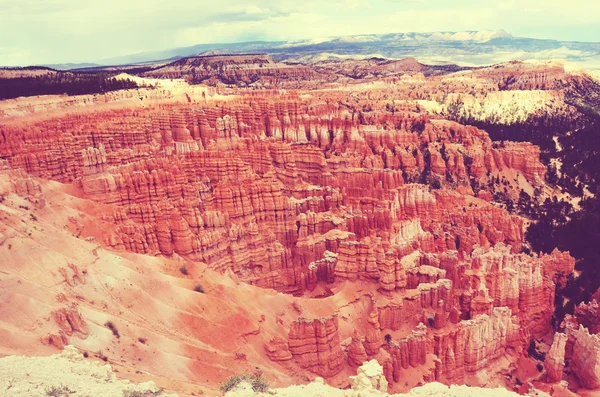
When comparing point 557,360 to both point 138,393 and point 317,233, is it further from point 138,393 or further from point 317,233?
point 138,393

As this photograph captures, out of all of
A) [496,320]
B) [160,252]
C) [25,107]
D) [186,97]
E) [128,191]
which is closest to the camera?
[496,320]

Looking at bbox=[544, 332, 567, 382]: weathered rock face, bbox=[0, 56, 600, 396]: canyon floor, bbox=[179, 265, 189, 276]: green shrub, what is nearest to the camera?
bbox=[0, 56, 600, 396]: canyon floor

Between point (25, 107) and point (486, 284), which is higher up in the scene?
point (25, 107)

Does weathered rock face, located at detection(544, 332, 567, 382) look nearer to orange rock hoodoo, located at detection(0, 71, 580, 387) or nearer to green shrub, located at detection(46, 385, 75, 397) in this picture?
orange rock hoodoo, located at detection(0, 71, 580, 387)

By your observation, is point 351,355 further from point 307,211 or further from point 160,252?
point 307,211

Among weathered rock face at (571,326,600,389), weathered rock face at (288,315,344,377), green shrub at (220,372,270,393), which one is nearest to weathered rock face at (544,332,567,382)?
weathered rock face at (571,326,600,389)

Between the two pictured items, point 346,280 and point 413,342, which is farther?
point 346,280

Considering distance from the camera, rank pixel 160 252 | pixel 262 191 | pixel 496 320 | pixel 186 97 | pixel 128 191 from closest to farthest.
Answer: pixel 496 320 < pixel 160 252 < pixel 128 191 < pixel 262 191 < pixel 186 97

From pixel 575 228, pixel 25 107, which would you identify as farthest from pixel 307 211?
pixel 25 107
